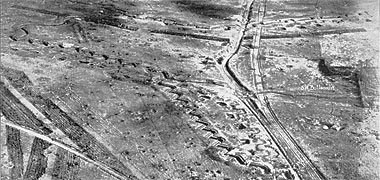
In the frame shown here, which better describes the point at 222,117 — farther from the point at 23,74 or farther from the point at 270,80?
the point at 23,74

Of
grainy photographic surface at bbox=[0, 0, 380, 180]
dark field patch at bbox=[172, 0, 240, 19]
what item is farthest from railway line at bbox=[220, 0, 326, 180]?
dark field patch at bbox=[172, 0, 240, 19]

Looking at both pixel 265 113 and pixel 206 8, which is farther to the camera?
pixel 206 8

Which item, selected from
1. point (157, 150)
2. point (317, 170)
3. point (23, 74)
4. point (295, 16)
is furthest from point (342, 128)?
point (23, 74)

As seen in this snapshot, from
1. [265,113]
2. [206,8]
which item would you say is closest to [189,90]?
[265,113]

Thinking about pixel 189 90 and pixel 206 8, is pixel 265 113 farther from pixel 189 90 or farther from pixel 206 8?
pixel 206 8

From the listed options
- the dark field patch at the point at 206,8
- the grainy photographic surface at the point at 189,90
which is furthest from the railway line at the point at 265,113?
the dark field patch at the point at 206,8

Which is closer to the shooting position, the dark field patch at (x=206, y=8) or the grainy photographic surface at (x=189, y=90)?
the grainy photographic surface at (x=189, y=90)

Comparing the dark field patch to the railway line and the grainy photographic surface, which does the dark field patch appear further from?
the railway line

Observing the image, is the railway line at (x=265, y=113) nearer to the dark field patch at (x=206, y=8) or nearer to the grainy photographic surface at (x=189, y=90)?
the grainy photographic surface at (x=189, y=90)
